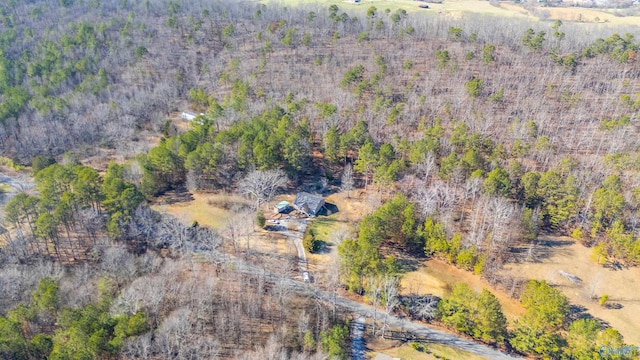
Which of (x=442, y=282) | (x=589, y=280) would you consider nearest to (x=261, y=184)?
(x=442, y=282)

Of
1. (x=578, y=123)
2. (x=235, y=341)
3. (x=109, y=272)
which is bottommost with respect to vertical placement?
(x=235, y=341)

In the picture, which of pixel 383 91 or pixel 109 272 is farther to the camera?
pixel 383 91

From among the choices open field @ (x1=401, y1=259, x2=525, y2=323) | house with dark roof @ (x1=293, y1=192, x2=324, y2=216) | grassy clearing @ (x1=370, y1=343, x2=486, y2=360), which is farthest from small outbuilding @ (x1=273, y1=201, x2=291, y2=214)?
grassy clearing @ (x1=370, y1=343, x2=486, y2=360)

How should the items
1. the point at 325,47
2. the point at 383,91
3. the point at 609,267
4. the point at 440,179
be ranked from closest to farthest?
the point at 609,267 < the point at 440,179 < the point at 383,91 < the point at 325,47

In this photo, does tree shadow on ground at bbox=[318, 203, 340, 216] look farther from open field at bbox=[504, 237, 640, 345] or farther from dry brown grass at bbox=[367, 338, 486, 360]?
open field at bbox=[504, 237, 640, 345]

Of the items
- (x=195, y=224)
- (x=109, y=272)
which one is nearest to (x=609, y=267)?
(x=195, y=224)

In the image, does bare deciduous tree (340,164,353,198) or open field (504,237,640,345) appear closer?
open field (504,237,640,345)

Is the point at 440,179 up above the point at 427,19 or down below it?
below

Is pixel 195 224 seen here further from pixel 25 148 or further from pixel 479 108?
pixel 479 108
